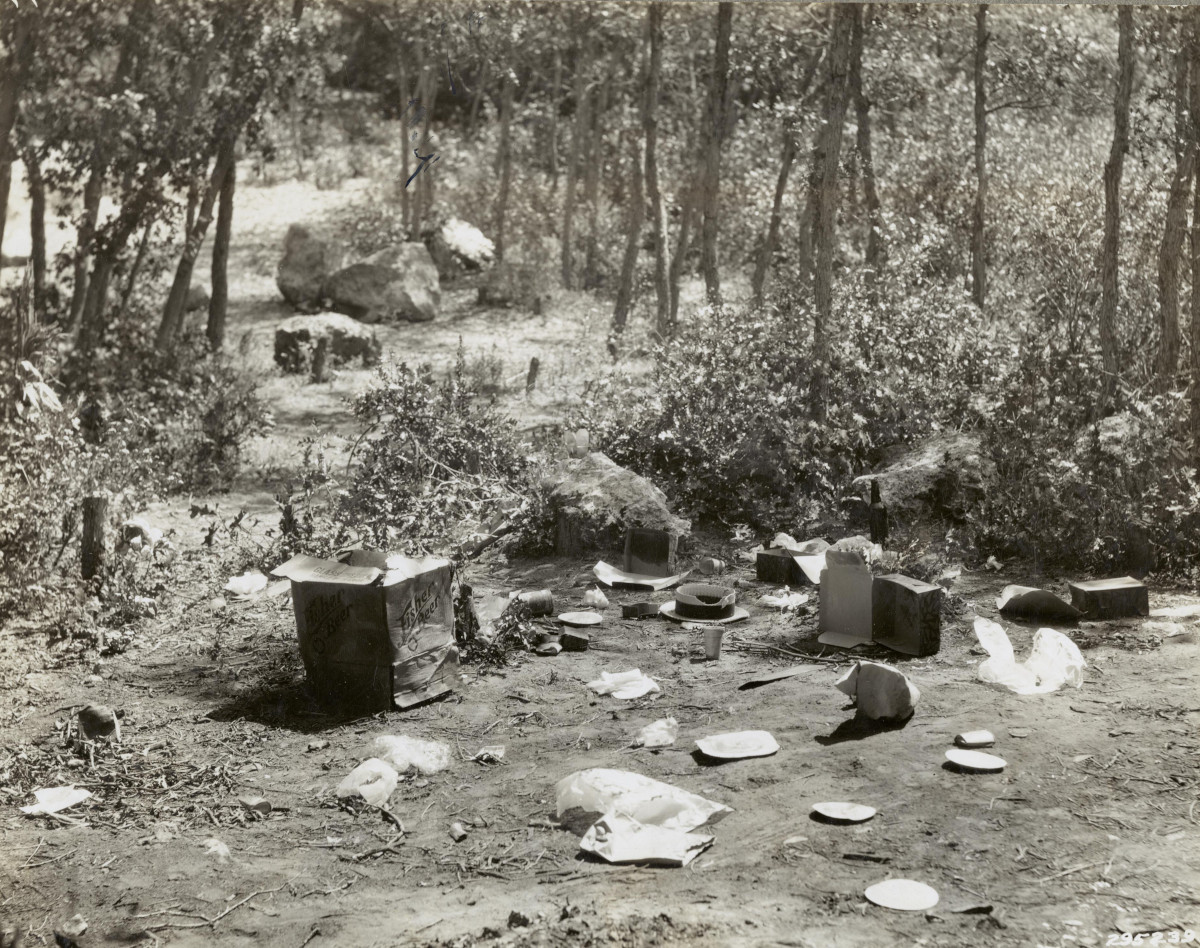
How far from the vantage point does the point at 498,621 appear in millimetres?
4758

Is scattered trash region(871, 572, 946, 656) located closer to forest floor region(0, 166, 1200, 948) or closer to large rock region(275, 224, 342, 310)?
forest floor region(0, 166, 1200, 948)

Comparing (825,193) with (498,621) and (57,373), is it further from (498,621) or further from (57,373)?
(57,373)

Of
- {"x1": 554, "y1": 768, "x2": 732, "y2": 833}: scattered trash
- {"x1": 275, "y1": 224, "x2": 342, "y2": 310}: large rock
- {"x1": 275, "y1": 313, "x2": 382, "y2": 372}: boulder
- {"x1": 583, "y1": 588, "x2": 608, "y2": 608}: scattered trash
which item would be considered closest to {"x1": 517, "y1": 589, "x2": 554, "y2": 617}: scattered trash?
{"x1": 583, "y1": 588, "x2": 608, "y2": 608}: scattered trash

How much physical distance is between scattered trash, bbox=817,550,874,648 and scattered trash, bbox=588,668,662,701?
0.81m

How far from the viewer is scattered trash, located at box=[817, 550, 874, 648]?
184 inches

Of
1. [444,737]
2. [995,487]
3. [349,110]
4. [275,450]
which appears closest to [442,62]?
[349,110]

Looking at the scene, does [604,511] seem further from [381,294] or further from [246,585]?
[381,294]

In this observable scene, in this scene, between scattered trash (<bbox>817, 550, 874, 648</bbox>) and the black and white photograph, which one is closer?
the black and white photograph

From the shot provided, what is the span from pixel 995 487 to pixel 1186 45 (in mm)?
2302

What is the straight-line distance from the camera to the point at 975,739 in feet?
11.7

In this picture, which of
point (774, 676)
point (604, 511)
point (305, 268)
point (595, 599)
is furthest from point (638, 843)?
point (305, 268)

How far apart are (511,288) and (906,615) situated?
30.9ft

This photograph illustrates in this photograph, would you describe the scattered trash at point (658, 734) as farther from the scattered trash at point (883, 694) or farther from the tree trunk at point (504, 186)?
the tree trunk at point (504, 186)

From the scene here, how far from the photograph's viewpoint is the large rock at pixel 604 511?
606 centimetres
